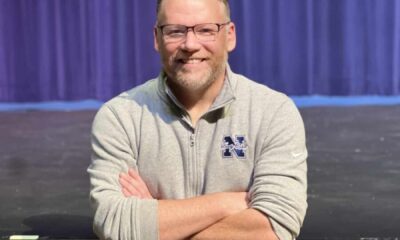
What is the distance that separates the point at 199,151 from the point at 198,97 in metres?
0.11

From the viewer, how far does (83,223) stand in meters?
2.61

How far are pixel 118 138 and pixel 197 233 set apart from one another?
237 mm

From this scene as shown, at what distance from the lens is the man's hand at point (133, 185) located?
4.19 ft

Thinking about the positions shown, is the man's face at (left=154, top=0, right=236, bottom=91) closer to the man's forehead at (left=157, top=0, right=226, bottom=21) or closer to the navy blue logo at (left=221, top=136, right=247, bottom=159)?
the man's forehead at (left=157, top=0, right=226, bottom=21)

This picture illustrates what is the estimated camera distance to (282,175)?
129 centimetres

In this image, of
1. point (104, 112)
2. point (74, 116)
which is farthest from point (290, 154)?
point (74, 116)

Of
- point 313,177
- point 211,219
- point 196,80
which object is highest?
point 196,80

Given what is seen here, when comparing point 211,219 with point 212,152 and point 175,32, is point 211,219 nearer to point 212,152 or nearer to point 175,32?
point 212,152

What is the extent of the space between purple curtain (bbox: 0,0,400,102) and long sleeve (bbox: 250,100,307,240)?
490 centimetres

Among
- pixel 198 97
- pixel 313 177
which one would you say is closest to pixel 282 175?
pixel 198 97

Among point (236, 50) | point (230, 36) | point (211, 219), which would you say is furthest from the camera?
point (236, 50)

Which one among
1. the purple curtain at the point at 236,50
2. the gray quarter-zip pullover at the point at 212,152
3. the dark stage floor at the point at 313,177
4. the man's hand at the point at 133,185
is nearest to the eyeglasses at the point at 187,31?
the gray quarter-zip pullover at the point at 212,152

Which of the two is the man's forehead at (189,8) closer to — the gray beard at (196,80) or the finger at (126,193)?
the gray beard at (196,80)

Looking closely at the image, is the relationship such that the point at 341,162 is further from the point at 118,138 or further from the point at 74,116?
the point at 74,116
